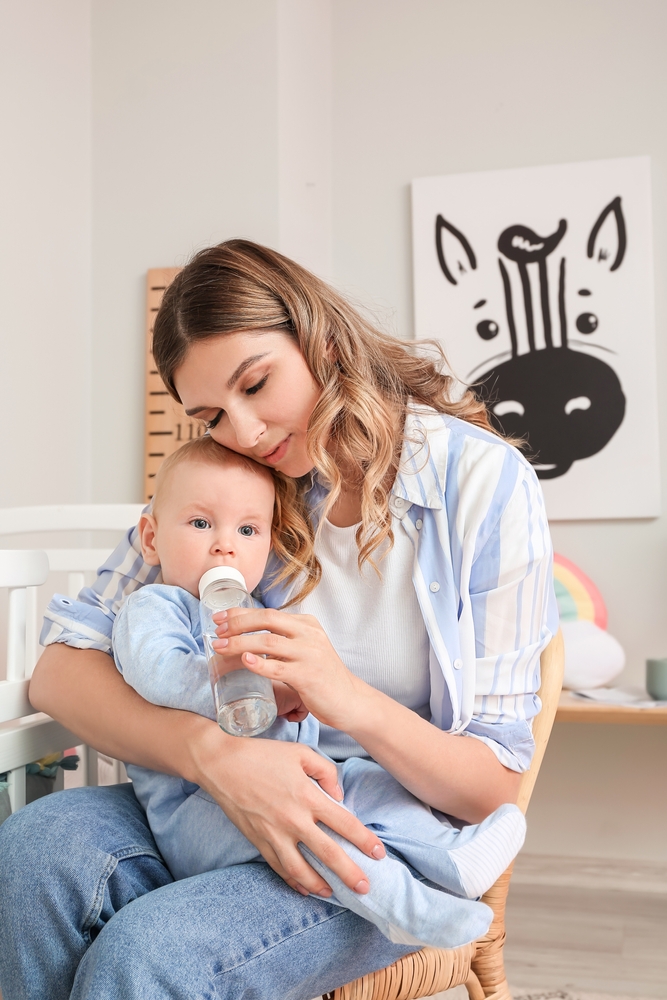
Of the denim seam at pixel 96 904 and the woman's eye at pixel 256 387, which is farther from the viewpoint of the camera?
the woman's eye at pixel 256 387

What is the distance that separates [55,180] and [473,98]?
4.06ft

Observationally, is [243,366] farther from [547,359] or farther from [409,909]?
[547,359]

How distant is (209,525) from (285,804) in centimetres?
34

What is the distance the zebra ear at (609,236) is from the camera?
8.18 ft

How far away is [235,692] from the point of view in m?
0.88

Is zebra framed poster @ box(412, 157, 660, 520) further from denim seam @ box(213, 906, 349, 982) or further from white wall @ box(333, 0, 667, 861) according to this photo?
denim seam @ box(213, 906, 349, 982)

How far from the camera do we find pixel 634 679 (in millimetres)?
2463

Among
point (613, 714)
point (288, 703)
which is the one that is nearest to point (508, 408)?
point (613, 714)

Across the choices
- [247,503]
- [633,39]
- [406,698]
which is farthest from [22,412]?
[633,39]

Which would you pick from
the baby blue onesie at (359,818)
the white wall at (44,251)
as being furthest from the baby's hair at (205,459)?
the white wall at (44,251)

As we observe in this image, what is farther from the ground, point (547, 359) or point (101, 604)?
point (547, 359)

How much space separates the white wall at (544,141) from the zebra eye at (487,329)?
221mm

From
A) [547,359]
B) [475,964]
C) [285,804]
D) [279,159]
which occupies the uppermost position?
[279,159]

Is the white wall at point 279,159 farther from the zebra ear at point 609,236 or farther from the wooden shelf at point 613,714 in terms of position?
the wooden shelf at point 613,714
